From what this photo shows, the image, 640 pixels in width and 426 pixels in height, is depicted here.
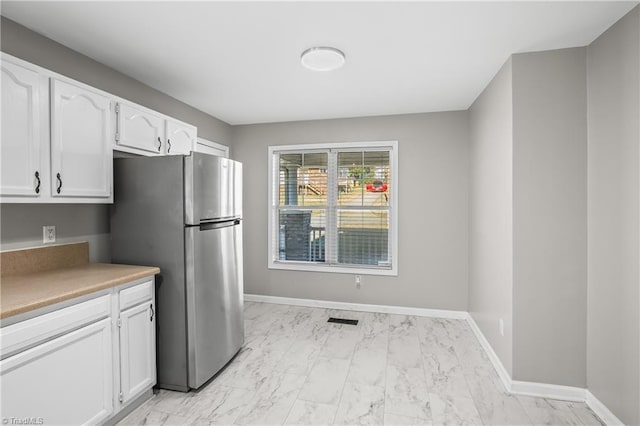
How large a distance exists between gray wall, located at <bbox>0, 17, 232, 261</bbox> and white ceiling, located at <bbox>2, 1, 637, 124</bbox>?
0.27ft

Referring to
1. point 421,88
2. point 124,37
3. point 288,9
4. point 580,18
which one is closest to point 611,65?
point 580,18

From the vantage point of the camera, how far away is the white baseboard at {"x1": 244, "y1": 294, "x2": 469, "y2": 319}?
3.89 meters

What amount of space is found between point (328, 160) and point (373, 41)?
2.14 metres

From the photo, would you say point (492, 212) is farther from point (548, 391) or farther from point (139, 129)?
point (139, 129)

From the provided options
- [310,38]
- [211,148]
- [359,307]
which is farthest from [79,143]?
[359,307]

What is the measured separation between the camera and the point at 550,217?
2.30 meters

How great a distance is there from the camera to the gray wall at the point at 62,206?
1983mm

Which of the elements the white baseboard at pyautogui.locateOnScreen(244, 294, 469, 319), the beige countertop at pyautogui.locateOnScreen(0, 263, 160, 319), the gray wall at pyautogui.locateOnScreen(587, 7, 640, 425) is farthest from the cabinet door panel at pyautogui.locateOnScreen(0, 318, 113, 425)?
the gray wall at pyautogui.locateOnScreen(587, 7, 640, 425)

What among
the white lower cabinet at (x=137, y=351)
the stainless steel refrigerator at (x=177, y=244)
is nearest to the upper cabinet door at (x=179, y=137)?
the stainless steel refrigerator at (x=177, y=244)

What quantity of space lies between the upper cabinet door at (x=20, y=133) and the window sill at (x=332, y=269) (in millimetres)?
2906

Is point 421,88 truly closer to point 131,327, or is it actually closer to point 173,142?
point 173,142

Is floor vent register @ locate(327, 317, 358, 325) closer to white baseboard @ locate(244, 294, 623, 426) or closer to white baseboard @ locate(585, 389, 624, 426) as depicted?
white baseboard @ locate(244, 294, 623, 426)

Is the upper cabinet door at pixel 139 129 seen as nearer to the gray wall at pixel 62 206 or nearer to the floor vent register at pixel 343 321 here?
the gray wall at pixel 62 206

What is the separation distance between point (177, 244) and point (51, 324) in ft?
2.76
